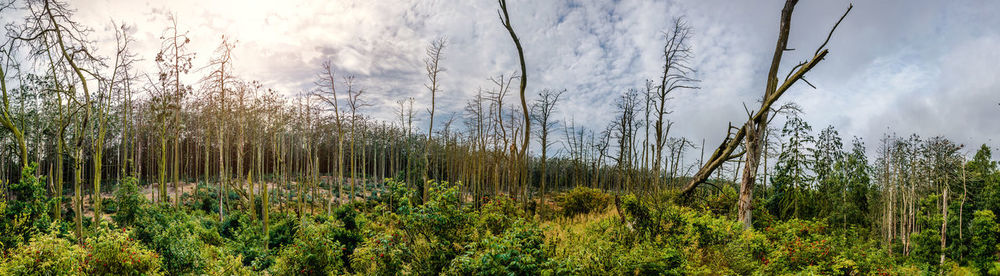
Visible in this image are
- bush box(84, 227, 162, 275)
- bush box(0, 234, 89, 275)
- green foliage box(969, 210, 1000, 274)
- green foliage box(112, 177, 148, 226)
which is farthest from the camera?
green foliage box(969, 210, 1000, 274)

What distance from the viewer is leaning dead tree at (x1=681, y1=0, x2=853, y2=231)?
5.43 m

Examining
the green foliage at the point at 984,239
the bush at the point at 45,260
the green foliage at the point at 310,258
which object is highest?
the bush at the point at 45,260

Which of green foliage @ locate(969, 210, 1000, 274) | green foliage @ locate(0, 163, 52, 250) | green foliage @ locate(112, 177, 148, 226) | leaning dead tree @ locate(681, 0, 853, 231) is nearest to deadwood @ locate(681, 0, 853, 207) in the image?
leaning dead tree @ locate(681, 0, 853, 231)

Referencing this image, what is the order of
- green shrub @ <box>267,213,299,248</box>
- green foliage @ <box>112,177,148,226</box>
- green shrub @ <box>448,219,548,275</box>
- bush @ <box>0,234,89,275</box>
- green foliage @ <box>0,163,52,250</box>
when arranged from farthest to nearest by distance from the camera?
green shrub @ <box>267,213,299,248</box> → green foliage @ <box>112,177,148,226</box> → green foliage @ <box>0,163,52,250</box> → bush @ <box>0,234,89,275</box> → green shrub @ <box>448,219,548,275</box>

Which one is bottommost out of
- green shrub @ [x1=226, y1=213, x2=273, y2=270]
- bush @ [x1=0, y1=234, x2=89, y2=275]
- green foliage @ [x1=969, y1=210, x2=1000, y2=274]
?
green foliage @ [x1=969, y1=210, x2=1000, y2=274]

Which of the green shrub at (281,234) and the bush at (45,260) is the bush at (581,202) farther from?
the bush at (45,260)

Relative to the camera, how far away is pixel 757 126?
6.34 meters

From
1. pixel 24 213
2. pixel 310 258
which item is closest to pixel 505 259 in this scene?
pixel 310 258

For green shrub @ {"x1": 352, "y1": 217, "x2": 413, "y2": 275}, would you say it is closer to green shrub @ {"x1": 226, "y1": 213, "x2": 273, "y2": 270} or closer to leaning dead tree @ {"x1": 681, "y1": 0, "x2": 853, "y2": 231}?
green shrub @ {"x1": 226, "y1": 213, "x2": 273, "y2": 270}

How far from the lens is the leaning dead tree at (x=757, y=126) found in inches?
214

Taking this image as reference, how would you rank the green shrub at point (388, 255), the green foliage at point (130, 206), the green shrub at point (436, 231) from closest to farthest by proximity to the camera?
the green shrub at point (436, 231)
the green shrub at point (388, 255)
the green foliage at point (130, 206)

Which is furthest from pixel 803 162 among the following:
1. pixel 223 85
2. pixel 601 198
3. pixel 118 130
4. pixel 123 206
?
pixel 118 130

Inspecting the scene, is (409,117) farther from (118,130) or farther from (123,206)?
(118,130)

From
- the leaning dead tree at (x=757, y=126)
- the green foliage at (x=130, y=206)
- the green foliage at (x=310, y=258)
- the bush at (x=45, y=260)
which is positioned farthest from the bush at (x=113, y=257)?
the leaning dead tree at (x=757, y=126)
